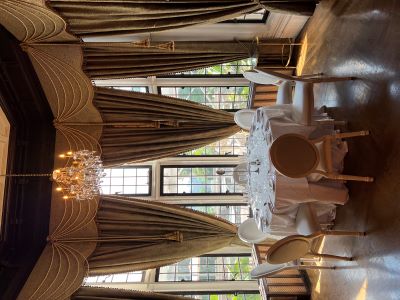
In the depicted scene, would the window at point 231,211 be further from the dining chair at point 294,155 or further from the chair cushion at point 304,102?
the dining chair at point 294,155

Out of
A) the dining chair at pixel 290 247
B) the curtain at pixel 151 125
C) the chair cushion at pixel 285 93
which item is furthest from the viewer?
the curtain at pixel 151 125

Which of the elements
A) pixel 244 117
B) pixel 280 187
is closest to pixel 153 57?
pixel 244 117

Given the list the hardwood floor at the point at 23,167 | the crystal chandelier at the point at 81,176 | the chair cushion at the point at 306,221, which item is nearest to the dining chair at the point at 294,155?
the chair cushion at the point at 306,221

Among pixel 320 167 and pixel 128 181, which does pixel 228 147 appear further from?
pixel 320 167

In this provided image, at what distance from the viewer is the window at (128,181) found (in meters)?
6.67

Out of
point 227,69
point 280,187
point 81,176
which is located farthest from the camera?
point 227,69

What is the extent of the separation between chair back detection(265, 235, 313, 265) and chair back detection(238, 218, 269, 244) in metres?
1.23

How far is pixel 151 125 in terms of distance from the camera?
5.65 metres

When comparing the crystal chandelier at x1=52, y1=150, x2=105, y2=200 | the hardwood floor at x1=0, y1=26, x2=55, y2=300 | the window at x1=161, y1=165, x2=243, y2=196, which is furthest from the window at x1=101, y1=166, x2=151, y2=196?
the crystal chandelier at x1=52, y1=150, x2=105, y2=200

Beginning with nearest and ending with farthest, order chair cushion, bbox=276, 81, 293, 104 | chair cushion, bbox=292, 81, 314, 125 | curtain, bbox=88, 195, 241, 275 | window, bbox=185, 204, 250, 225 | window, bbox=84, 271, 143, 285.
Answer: chair cushion, bbox=292, 81, 314, 125 → chair cushion, bbox=276, 81, 293, 104 → curtain, bbox=88, 195, 241, 275 → window, bbox=84, 271, 143, 285 → window, bbox=185, 204, 250, 225

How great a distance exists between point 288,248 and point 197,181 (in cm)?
331

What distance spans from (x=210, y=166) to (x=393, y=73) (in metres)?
3.79

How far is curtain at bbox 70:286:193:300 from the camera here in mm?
5066

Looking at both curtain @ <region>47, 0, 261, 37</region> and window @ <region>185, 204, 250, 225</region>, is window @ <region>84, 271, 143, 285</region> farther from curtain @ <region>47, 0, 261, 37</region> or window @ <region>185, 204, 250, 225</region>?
curtain @ <region>47, 0, 261, 37</region>
